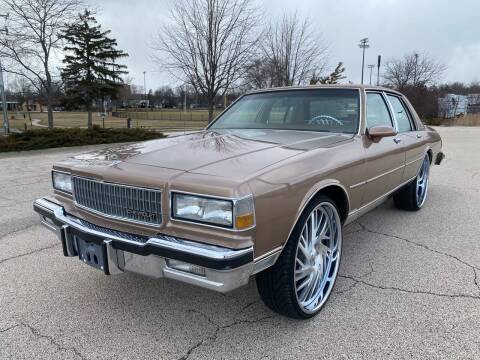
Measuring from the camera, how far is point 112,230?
231cm

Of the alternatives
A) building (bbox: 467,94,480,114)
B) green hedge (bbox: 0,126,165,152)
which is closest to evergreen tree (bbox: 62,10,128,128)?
green hedge (bbox: 0,126,165,152)

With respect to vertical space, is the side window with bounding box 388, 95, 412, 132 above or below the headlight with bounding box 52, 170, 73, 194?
above

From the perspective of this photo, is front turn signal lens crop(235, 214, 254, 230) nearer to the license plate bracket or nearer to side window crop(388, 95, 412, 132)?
the license plate bracket

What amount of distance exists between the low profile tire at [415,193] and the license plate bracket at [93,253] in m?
3.67

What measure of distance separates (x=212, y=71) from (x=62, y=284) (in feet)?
35.7

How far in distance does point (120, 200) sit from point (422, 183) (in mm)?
4406

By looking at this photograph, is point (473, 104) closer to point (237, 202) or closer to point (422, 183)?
point (422, 183)

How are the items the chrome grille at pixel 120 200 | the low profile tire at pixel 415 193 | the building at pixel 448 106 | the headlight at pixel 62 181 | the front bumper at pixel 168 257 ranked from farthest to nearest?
the building at pixel 448 106
the low profile tire at pixel 415 193
the headlight at pixel 62 181
the chrome grille at pixel 120 200
the front bumper at pixel 168 257

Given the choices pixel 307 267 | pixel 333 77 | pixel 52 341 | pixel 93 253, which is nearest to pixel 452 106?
pixel 333 77

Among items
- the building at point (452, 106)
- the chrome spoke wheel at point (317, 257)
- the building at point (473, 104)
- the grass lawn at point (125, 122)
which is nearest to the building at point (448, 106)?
the building at point (452, 106)

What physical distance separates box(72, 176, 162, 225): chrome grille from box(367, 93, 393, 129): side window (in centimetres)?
222

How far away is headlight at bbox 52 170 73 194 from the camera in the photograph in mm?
2709

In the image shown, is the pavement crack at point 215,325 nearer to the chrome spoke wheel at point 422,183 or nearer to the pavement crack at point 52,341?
the pavement crack at point 52,341

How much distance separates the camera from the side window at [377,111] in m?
3.57
